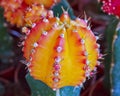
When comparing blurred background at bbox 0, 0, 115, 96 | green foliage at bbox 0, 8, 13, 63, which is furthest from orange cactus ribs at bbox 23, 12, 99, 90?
green foliage at bbox 0, 8, 13, 63

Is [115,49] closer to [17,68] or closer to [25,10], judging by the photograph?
[25,10]

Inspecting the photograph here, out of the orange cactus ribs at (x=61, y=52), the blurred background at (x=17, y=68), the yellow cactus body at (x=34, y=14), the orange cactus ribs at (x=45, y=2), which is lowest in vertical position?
the blurred background at (x=17, y=68)

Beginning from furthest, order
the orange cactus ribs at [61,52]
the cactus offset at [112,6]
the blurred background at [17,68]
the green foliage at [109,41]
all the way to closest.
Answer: the blurred background at [17,68] < the green foliage at [109,41] < the cactus offset at [112,6] < the orange cactus ribs at [61,52]

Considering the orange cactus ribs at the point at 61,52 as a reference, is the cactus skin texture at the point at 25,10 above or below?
above

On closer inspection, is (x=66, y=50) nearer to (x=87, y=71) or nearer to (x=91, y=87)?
(x=87, y=71)

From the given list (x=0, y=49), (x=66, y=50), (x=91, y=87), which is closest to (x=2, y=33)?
(x=0, y=49)

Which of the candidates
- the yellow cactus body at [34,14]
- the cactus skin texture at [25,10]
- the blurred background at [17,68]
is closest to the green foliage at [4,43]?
the blurred background at [17,68]

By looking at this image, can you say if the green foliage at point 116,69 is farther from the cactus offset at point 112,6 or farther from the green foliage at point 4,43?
the green foliage at point 4,43
